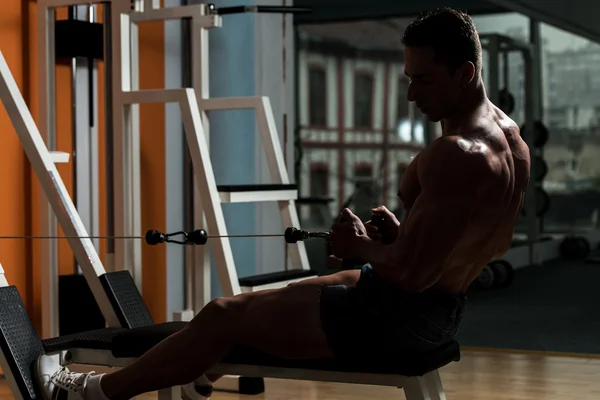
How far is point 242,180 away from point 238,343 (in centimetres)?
225

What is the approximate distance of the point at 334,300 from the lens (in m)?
2.16

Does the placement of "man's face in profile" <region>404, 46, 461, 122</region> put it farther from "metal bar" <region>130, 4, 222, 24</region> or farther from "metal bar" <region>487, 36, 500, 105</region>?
"metal bar" <region>487, 36, 500, 105</region>

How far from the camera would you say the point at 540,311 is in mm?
4359

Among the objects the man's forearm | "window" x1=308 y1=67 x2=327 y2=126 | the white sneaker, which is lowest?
the white sneaker

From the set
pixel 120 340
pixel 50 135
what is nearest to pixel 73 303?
pixel 50 135

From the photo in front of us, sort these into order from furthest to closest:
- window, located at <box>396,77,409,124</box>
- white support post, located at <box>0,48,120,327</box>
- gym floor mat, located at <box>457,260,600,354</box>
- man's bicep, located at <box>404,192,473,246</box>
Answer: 1. window, located at <box>396,77,409,124</box>
2. gym floor mat, located at <box>457,260,600,354</box>
3. white support post, located at <box>0,48,120,327</box>
4. man's bicep, located at <box>404,192,473,246</box>

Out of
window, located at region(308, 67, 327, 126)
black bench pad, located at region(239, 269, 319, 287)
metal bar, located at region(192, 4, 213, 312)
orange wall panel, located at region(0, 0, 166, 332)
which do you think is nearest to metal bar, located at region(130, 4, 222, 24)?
metal bar, located at region(192, 4, 213, 312)

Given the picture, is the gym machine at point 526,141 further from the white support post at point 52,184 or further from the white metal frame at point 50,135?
the white support post at point 52,184

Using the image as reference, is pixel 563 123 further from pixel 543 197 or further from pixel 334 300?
pixel 334 300

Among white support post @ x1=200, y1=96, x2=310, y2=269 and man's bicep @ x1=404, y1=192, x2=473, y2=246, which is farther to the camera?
white support post @ x1=200, y1=96, x2=310, y2=269

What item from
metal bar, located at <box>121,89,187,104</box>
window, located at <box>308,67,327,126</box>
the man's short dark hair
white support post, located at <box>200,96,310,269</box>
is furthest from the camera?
window, located at <box>308,67,327,126</box>

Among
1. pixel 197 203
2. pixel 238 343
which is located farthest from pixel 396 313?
pixel 197 203

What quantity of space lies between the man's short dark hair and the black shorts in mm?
466

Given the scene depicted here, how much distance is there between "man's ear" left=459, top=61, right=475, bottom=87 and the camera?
208 centimetres
